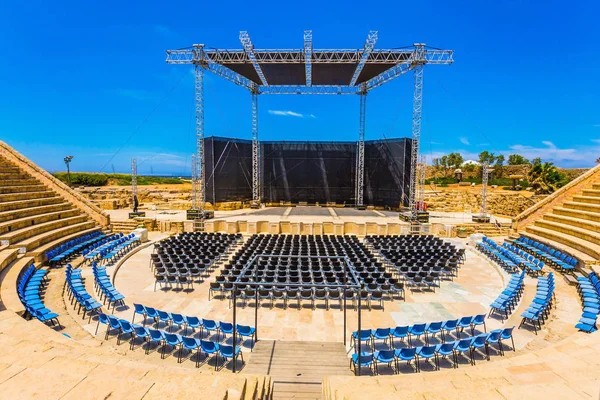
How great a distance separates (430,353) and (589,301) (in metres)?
6.58

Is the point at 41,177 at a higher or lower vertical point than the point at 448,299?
higher

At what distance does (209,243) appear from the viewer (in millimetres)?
17359

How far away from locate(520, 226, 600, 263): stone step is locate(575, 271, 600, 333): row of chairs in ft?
5.45

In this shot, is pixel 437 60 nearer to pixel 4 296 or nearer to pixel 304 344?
pixel 304 344

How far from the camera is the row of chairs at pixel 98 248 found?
15467 mm

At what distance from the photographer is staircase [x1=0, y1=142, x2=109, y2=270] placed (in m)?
14.1

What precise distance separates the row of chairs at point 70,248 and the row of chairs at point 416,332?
556 inches

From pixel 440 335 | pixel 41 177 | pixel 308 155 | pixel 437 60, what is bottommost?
pixel 440 335

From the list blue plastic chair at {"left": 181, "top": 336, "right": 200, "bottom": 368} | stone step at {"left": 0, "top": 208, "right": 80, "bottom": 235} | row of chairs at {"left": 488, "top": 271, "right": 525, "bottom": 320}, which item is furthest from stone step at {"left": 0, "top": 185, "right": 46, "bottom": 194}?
row of chairs at {"left": 488, "top": 271, "right": 525, "bottom": 320}

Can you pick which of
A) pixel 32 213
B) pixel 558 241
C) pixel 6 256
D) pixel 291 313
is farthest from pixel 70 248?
pixel 558 241

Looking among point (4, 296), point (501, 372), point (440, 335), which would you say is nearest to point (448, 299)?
point (440, 335)

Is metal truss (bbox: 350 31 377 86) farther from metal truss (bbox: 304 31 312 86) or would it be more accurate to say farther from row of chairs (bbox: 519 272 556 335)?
row of chairs (bbox: 519 272 556 335)

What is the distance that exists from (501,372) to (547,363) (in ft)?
4.36

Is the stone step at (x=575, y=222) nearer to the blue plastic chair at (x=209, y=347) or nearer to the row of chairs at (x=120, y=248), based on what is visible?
the blue plastic chair at (x=209, y=347)
